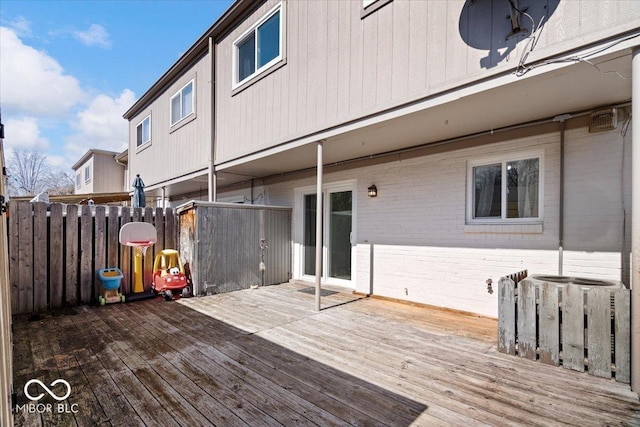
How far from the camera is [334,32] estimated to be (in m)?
4.75

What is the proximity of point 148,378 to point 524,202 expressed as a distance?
193 inches

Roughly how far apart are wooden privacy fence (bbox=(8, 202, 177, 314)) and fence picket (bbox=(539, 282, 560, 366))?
6480 mm

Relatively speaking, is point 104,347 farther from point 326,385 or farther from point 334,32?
point 334,32

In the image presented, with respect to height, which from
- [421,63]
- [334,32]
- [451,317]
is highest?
[334,32]

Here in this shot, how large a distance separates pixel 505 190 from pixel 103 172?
18654 millimetres

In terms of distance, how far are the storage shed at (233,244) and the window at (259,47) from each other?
2.77 metres

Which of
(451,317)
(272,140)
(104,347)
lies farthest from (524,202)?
(104,347)

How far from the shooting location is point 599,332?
2.85 m

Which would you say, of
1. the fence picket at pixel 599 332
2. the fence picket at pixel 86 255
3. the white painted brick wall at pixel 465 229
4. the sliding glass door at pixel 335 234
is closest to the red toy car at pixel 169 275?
the fence picket at pixel 86 255

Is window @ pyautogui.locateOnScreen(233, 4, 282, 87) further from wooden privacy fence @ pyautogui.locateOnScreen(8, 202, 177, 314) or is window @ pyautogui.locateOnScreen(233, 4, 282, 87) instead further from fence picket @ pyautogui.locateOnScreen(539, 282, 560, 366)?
fence picket @ pyautogui.locateOnScreen(539, 282, 560, 366)

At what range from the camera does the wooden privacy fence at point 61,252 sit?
494 cm

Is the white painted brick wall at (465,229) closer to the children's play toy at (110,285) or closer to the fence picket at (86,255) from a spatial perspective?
the children's play toy at (110,285)

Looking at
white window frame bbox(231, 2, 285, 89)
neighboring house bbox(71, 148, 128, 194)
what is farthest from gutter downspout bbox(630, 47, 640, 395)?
neighboring house bbox(71, 148, 128, 194)

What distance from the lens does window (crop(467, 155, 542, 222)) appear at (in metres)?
4.34
